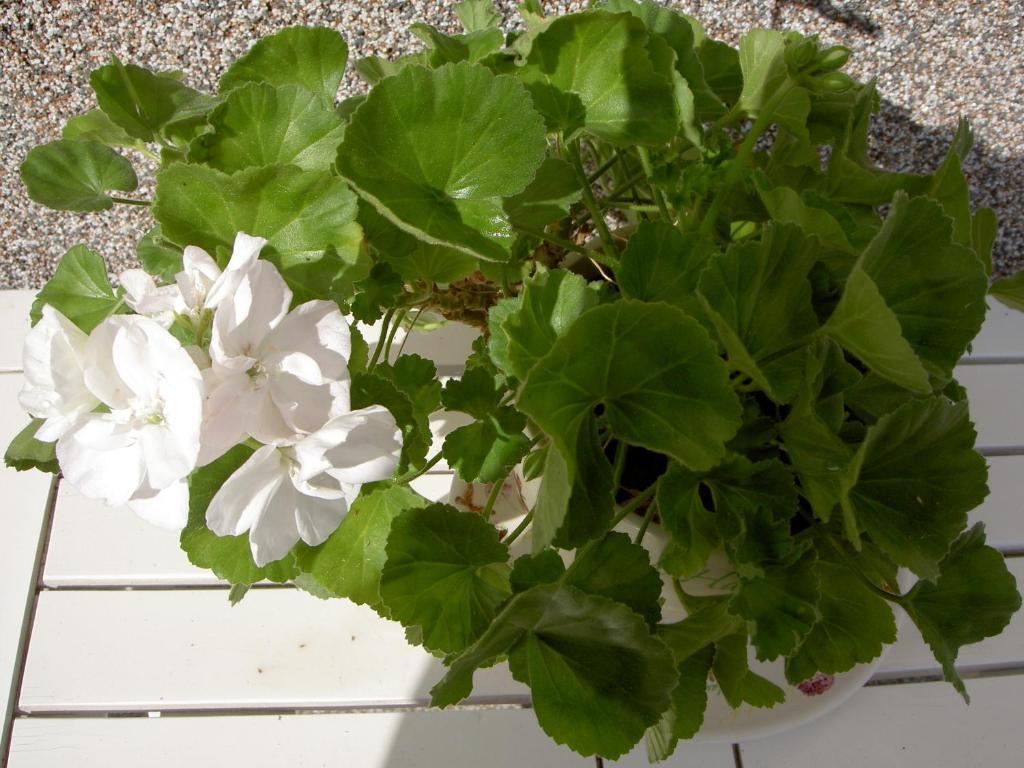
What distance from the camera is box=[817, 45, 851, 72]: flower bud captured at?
610 millimetres

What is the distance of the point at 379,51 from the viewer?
3.27 ft

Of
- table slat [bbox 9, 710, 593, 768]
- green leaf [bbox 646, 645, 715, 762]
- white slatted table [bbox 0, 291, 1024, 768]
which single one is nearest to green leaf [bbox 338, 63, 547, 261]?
green leaf [bbox 646, 645, 715, 762]

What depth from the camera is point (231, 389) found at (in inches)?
17.1

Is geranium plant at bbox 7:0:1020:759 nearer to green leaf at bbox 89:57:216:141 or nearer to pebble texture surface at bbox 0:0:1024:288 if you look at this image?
green leaf at bbox 89:57:216:141

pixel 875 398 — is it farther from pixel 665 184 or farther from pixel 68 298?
pixel 68 298

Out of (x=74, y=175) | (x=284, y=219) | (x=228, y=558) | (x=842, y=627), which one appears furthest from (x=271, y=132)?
(x=842, y=627)

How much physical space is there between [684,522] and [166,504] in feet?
0.98

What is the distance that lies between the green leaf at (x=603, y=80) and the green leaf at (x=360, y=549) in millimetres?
290

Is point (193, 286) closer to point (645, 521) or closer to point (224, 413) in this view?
point (224, 413)

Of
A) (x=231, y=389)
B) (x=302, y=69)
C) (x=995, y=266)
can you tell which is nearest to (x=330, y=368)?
(x=231, y=389)

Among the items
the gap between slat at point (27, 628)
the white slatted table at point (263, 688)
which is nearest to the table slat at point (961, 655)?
the white slatted table at point (263, 688)

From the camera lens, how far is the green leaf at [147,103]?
63 centimetres

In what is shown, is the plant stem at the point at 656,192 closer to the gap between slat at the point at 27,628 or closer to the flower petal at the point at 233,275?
the flower petal at the point at 233,275

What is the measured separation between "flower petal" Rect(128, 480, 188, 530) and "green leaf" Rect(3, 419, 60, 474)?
153mm
